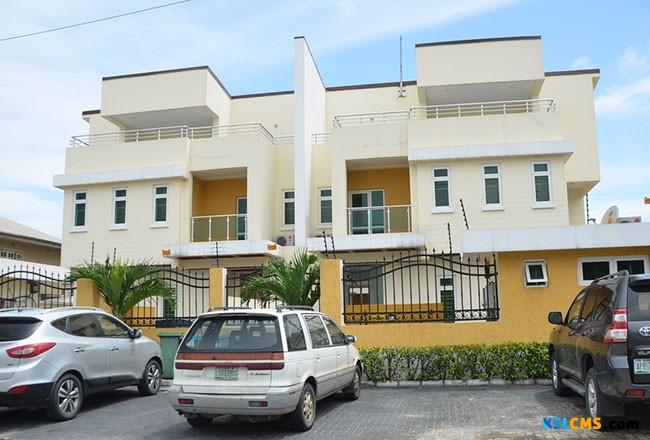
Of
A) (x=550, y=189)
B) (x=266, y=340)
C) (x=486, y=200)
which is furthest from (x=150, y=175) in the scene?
(x=266, y=340)

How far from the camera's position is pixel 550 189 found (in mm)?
20906

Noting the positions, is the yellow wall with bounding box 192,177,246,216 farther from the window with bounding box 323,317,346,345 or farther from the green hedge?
the window with bounding box 323,317,346,345

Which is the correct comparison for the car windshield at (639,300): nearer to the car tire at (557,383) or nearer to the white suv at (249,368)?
the car tire at (557,383)

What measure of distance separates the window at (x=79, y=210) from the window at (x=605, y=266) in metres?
19.1

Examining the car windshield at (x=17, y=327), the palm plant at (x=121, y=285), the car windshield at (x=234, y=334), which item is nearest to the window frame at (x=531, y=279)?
the car windshield at (x=234, y=334)

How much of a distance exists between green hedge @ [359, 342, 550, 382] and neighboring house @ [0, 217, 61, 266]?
1963cm

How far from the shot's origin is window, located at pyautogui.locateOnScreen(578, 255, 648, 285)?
11828 mm

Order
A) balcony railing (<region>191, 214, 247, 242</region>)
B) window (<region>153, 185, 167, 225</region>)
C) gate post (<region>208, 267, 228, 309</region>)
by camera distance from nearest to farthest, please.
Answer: gate post (<region>208, 267, 228, 309</region>) < balcony railing (<region>191, 214, 247, 242</region>) < window (<region>153, 185, 167, 225</region>)

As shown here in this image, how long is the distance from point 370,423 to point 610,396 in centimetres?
308

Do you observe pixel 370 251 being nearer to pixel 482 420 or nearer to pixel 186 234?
pixel 186 234

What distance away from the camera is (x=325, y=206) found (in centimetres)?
2406

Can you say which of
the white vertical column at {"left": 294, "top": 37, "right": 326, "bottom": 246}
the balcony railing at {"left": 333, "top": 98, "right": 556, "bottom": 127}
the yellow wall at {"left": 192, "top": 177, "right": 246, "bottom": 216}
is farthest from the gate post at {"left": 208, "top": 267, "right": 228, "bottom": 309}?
the yellow wall at {"left": 192, "top": 177, "right": 246, "bottom": 216}

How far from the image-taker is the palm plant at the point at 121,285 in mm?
13672

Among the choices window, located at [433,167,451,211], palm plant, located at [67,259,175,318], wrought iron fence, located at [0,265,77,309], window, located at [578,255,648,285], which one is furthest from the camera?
window, located at [433,167,451,211]
